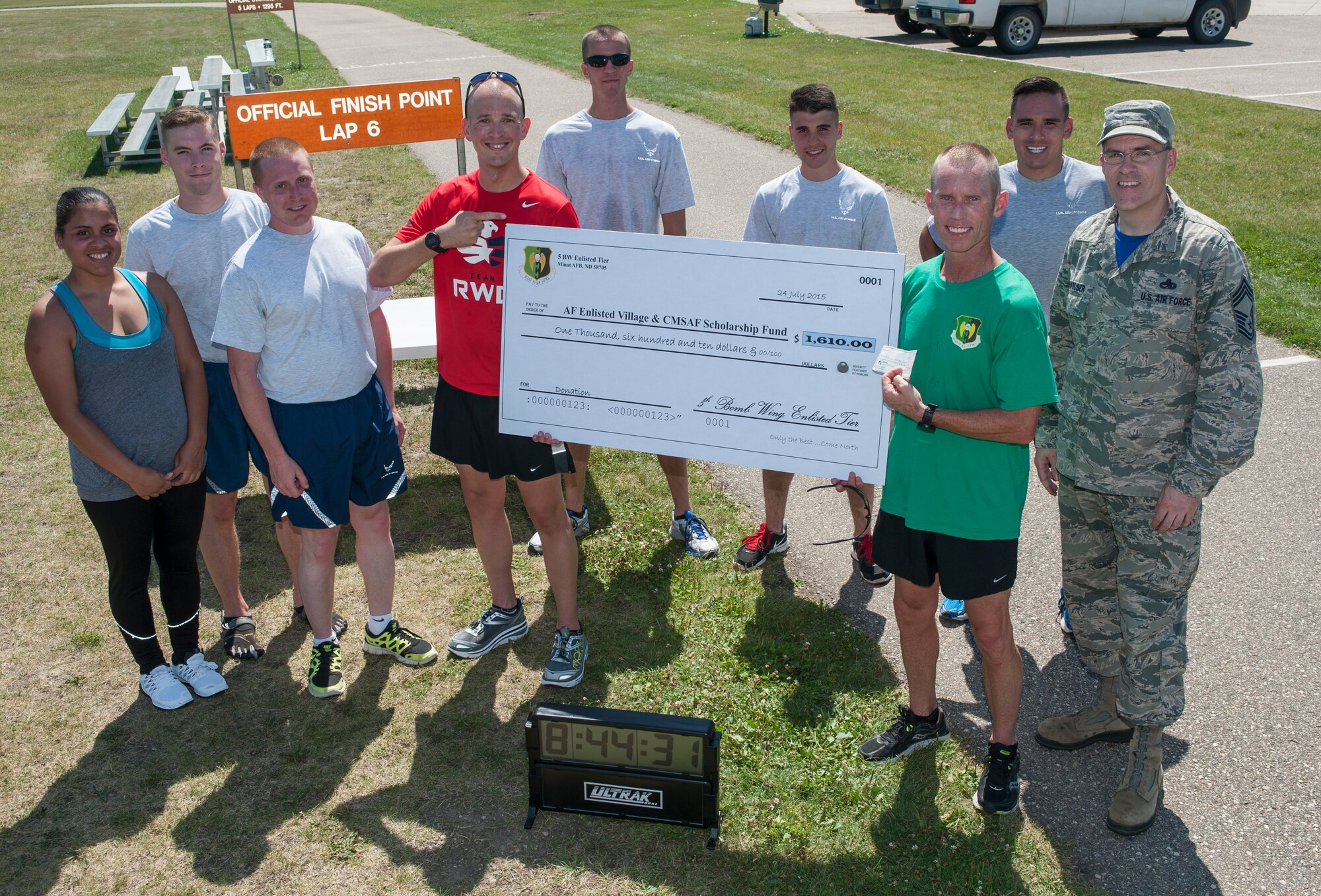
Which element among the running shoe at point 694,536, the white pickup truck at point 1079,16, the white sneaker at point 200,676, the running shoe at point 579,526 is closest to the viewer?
the white sneaker at point 200,676

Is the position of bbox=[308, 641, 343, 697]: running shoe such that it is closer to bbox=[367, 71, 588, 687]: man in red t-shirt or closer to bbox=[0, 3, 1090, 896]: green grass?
bbox=[0, 3, 1090, 896]: green grass

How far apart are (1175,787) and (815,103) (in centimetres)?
312

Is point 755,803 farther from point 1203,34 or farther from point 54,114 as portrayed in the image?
point 1203,34

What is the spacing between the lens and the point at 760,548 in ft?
17.4

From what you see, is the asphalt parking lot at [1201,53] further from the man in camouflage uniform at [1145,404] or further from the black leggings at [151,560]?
the black leggings at [151,560]

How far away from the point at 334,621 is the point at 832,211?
305 centimetres

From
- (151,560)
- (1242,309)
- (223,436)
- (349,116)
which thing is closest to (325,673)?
(151,560)

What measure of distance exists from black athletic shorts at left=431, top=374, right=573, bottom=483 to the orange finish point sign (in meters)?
A: 3.41

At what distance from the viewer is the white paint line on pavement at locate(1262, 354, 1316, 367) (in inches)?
289

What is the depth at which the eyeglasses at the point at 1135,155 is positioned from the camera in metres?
3.34

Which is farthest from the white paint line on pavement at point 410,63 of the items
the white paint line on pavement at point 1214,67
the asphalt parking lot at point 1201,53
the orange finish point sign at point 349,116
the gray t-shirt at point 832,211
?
the gray t-shirt at point 832,211

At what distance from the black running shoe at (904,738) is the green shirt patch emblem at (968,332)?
5.13 feet

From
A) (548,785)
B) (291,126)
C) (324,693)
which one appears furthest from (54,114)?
(548,785)

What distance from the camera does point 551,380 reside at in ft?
13.5
